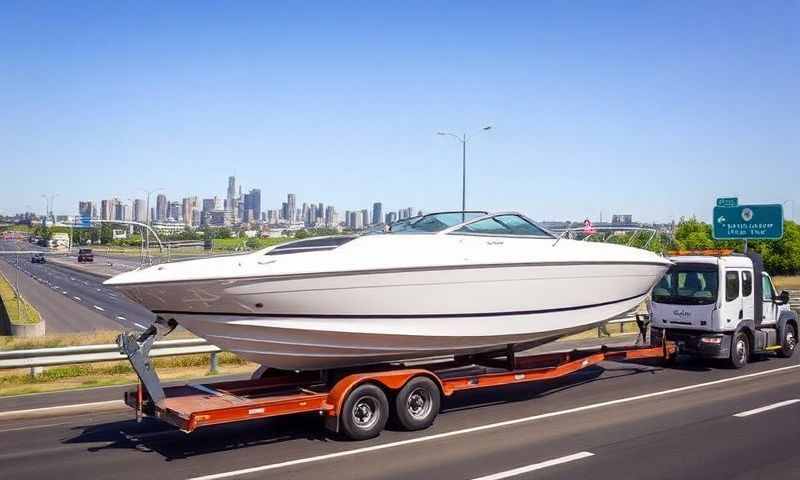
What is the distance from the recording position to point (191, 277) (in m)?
7.64

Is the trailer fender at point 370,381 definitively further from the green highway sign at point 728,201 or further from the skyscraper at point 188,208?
the skyscraper at point 188,208

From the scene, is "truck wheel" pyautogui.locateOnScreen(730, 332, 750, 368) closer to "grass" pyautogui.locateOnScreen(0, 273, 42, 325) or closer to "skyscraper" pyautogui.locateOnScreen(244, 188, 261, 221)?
"grass" pyautogui.locateOnScreen(0, 273, 42, 325)

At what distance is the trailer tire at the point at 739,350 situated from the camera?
533 inches

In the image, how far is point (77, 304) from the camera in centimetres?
4391

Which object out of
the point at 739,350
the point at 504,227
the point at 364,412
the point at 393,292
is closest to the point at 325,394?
the point at 364,412

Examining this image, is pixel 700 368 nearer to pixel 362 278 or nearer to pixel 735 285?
pixel 735 285

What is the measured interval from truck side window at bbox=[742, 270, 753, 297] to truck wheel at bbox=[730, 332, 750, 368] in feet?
2.63

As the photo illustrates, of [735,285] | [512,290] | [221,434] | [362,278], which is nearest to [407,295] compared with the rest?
[362,278]

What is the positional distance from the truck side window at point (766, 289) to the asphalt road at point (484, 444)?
3.58 m

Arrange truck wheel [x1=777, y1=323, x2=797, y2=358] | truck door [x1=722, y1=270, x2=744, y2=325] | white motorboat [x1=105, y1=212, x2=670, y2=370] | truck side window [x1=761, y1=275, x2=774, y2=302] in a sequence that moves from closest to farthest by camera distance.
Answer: white motorboat [x1=105, y1=212, x2=670, y2=370] → truck door [x1=722, y1=270, x2=744, y2=325] → truck side window [x1=761, y1=275, x2=774, y2=302] → truck wheel [x1=777, y1=323, x2=797, y2=358]

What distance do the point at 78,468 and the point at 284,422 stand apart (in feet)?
Result: 8.82

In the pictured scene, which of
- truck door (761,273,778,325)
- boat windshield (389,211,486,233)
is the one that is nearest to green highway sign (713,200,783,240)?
truck door (761,273,778,325)

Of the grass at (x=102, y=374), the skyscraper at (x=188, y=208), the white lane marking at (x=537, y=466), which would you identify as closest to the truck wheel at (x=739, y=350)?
the white lane marking at (x=537, y=466)

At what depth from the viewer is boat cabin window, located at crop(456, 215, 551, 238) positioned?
32.5 ft
